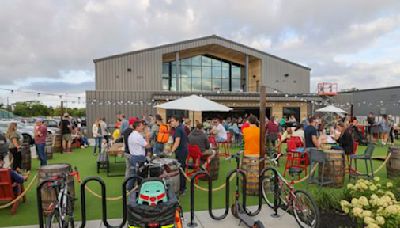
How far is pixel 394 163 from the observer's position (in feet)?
25.9

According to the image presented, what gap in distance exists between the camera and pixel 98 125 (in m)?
12.9

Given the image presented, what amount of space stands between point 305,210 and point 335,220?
26.2 inches

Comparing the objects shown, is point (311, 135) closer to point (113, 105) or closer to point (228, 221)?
point (228, 221)

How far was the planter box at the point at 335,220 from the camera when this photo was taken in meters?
4.56

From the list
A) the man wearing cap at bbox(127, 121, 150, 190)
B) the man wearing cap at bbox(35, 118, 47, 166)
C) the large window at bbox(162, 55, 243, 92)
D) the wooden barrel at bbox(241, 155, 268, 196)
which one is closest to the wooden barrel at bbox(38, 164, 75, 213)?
the man wearing cap at bbox(127, 121, 150, 190)

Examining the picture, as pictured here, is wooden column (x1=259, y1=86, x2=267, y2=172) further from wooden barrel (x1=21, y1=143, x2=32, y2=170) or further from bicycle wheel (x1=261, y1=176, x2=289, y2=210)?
wooden barrel (x1=21, y1=143, x2=32, y2=170)

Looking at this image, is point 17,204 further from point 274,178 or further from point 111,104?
point 111,104

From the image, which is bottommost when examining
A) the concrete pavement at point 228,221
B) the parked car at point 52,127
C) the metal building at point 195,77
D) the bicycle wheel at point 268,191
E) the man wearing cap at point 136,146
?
the concrete pavement at point 228,221

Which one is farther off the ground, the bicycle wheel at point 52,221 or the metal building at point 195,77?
the metal building at point 195,77

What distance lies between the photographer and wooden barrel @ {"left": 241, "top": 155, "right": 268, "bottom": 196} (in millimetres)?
6387

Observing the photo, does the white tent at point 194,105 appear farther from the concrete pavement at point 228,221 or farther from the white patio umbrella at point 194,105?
the concrete pavement at point 228,221

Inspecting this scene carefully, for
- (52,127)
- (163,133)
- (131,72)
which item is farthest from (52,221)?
(52,127)

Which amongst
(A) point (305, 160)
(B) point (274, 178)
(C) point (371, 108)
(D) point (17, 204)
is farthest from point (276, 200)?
(C) point (371, 108)

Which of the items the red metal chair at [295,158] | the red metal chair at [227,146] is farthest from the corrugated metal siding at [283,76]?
the red metal chair at [295,158]
